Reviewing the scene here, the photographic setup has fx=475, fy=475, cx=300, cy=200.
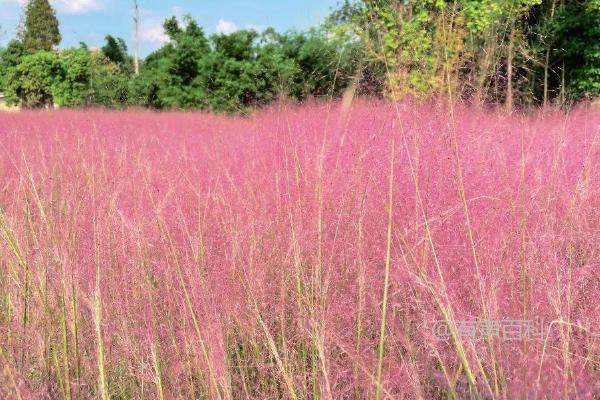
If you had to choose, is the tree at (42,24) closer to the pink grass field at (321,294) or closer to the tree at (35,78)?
the tree at (35,78)

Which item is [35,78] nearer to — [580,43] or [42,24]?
[42,24]

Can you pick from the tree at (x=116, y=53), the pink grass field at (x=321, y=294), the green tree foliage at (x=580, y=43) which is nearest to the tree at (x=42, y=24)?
the tree at (x=116, y=53)

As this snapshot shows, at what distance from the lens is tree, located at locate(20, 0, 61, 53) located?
24.2m

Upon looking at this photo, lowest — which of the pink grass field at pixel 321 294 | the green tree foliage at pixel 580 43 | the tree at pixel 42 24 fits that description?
the pink grass field at pixel 321 294

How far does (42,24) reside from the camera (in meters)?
25.1

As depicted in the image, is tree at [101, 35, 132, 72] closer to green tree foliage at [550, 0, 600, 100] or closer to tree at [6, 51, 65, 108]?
tree at [6, 51, 65, 108]

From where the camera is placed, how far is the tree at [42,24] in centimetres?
2423

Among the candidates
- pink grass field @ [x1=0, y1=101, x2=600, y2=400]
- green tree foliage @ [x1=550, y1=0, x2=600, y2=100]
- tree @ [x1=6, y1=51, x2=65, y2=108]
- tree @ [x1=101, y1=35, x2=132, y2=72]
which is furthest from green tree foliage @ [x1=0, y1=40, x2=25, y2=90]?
pink grass field @ [x1=0, y1=101, x2=600, y2=400]

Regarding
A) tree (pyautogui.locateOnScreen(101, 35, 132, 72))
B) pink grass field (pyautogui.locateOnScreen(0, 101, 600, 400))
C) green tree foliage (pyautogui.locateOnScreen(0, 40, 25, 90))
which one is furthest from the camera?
tree (pyautogui.locateOnScreen(101, 35, 132, 72))

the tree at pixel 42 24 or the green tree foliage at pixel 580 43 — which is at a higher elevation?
the tree at pixel 42 24

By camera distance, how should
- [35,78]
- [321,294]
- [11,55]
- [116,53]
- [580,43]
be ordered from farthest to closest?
[116,53], [11,55], [35,78], [580,43], [321,294]

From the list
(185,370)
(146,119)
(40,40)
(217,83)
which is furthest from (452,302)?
(40,40)

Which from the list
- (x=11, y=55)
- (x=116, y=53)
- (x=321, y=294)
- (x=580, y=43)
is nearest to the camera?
(x=321, y=294)

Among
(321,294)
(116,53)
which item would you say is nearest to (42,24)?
(116,53)
